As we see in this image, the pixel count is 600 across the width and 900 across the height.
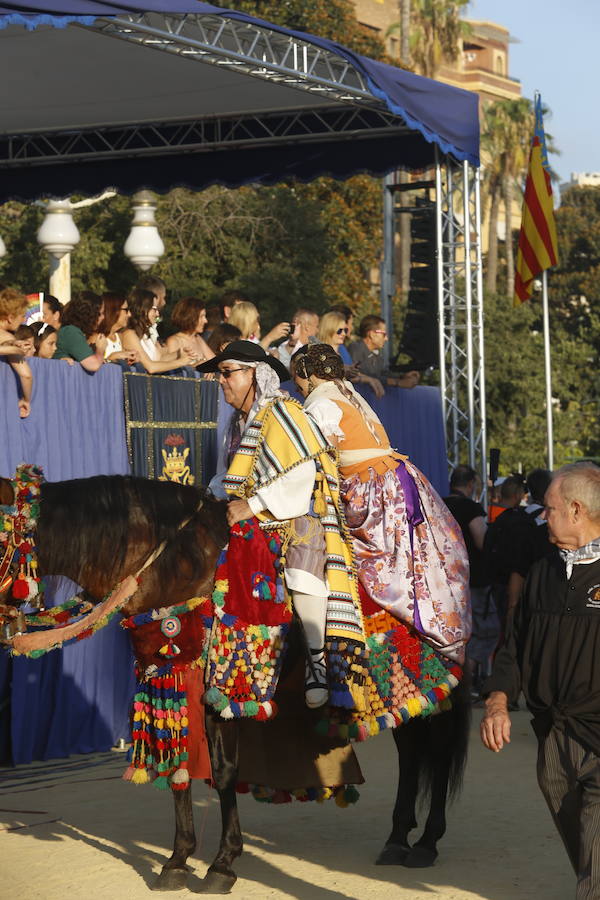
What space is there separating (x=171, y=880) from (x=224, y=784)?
456 millimetres

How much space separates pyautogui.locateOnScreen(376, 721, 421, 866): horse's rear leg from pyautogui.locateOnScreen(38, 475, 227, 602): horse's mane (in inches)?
59.1

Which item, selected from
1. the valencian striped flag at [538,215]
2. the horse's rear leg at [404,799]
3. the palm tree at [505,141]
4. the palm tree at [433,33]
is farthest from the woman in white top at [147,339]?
the palm tree at [505,141]

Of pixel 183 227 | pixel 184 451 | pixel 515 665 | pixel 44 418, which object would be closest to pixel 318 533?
pixel 515 665

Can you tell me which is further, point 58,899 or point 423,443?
point 423,443

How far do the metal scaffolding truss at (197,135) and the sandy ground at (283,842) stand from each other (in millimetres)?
7355

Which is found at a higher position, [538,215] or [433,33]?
[433,33]

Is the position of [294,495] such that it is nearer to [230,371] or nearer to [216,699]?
[230,371]

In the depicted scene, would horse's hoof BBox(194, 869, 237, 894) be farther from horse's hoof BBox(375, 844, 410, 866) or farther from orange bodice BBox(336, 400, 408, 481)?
orange bodice BBox(336, 400, 408, 481)

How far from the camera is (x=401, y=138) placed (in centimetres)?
1418

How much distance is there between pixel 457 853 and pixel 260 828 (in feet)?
3.58

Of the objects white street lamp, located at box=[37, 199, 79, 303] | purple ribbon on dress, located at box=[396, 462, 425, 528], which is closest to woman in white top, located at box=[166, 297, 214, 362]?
purple ribbon on dress, located at box=[396, 462, 425, 528]

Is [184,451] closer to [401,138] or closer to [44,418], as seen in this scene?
[44,418]

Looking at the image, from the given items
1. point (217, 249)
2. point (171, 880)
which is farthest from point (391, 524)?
point (217, 249)

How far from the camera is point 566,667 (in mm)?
4719
